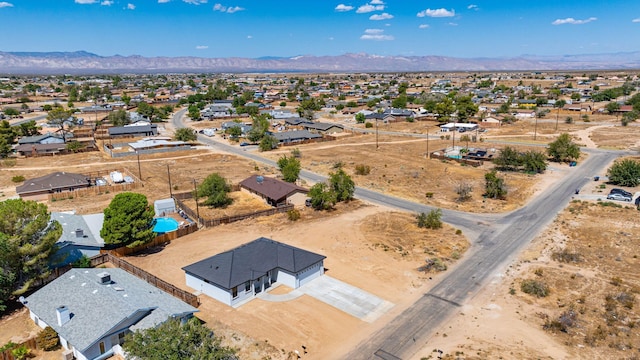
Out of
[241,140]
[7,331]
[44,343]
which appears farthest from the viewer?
[241,140]

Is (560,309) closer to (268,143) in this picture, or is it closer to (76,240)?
(76,240)

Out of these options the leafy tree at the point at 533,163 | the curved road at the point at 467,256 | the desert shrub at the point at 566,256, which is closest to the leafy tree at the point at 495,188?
the curved road at the point at 467,256

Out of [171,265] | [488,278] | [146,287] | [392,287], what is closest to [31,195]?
[171,265]

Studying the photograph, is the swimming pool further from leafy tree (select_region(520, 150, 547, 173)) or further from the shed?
leafy tree (select_region(520, 150, 547, 173))

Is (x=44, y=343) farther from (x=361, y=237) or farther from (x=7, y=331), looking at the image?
(x=361, y=237)

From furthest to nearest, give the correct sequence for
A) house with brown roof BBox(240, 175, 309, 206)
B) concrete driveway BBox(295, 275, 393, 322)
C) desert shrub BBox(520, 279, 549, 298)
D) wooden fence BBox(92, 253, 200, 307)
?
house with brown roof BBox(240, 175, 309, 206)
desert shrub BBox(520, 279, 549, 298)
wooden fence BBox(92, 253, 200, 307)
concrete driveway BBox(295, 275, 393, 322)

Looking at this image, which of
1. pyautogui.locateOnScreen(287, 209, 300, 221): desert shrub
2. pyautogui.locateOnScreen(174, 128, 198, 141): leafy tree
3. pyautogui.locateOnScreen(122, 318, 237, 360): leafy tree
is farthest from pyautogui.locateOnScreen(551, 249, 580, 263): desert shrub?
pyautogui.locateOnScreen(174, 128, 198, 141): leafy tree
